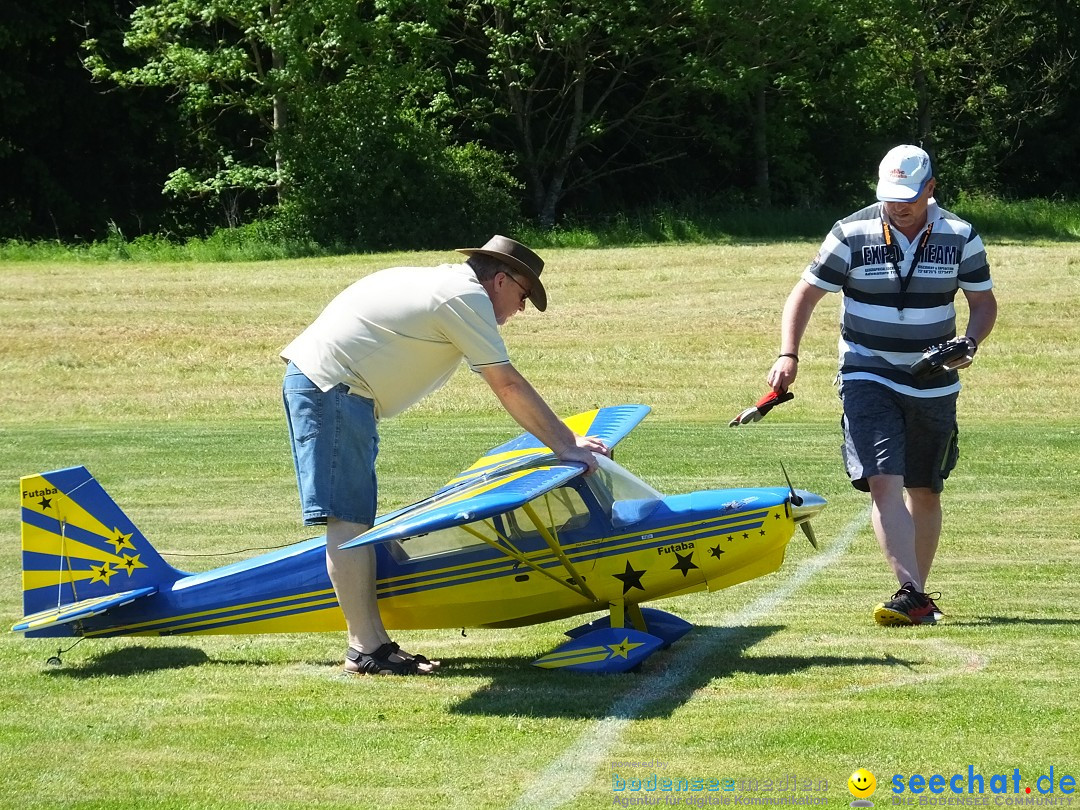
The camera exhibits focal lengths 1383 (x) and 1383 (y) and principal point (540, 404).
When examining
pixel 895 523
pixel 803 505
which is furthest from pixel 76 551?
pixel 895 523

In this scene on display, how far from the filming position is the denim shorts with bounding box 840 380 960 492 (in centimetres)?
687

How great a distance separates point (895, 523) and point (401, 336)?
264 cm

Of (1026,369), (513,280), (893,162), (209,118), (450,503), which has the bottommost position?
(1026,369)

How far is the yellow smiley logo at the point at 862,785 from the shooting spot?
15.1ft

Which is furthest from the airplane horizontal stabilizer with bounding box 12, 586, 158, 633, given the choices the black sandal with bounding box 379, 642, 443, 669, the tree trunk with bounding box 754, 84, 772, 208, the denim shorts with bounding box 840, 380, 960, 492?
the tree trunk with bounding box 754, 84, 772, 208

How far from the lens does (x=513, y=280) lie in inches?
243

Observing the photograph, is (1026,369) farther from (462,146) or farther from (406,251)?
(462,146)

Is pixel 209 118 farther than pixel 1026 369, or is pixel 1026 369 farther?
pixel 209 118

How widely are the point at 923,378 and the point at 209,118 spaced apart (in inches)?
1454

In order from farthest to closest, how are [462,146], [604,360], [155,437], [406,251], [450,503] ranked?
[462,146]
[406,251]
[604,360]
[155,437]
[450,503]

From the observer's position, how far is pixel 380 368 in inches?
243

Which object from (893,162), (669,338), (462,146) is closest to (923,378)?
(893,162)

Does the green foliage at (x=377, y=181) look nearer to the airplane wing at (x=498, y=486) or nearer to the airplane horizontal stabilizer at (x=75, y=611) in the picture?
the airplane wing at (x=498, y=486)

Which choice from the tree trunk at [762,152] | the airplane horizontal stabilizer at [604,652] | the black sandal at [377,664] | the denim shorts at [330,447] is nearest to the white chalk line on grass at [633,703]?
the airplane horizontal stabilizer at [604,652]
